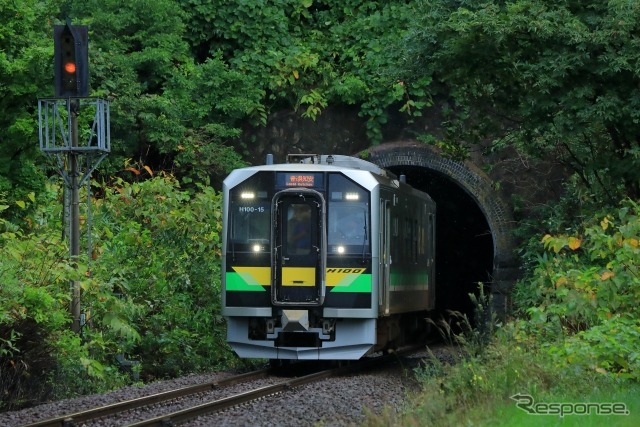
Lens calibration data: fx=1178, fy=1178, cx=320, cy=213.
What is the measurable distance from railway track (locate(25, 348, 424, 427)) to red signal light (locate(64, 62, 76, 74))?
4427 millimetres

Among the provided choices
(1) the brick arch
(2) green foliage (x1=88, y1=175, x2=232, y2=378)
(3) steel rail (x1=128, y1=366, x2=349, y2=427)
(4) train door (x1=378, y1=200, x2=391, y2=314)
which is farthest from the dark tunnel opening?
(3) steel rail (x1=128, y1=366, x2=349, y2=427)

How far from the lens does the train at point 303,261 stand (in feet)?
51.6

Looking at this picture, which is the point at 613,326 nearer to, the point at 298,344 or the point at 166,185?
the point at 298,344

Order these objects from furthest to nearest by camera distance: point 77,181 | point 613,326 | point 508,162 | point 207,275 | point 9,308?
point 508,162, point 207,275, point 77,181, point 9,308, point 613,326

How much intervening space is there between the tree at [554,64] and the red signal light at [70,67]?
5.24 meters

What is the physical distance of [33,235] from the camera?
16.0 m

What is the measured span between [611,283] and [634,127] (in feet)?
10.8

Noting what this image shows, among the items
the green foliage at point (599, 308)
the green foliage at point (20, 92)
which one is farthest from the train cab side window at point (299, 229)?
the green foliage at point (20, 92)

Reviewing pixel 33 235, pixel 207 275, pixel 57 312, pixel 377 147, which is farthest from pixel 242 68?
pixel 57 312

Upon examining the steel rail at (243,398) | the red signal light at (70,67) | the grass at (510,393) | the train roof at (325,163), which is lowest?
the steel rail at (243,398)

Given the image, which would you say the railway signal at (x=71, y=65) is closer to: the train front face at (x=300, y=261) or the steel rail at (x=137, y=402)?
the train front face at (x=300, y=261)

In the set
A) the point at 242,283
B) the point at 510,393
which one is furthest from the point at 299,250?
the point at 510,393

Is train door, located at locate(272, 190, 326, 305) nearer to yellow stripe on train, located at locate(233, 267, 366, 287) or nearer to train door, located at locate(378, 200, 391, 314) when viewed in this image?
yellow stripe on train, located at locate(233, 267, 366, 287)

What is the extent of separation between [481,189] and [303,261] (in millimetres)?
10025
